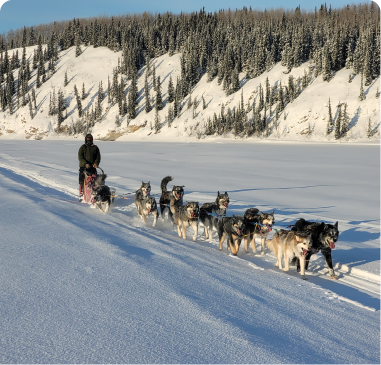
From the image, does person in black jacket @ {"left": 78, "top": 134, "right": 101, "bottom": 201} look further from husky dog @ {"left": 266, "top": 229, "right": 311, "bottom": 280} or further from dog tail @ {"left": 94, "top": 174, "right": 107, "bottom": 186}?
husky dog @ {"left": 266, "top": 229, "right": 311, "bottom": 280}

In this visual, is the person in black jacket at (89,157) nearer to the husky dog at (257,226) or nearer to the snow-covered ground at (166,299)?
the snow-covered ground at (166,299)

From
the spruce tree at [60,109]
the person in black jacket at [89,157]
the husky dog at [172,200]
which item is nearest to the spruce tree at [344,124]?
the person in black jacket at [89,157]

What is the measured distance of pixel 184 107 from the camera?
76188mm

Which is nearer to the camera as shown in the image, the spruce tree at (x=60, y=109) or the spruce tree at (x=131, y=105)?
the spruce tree at (x=131, y=105)

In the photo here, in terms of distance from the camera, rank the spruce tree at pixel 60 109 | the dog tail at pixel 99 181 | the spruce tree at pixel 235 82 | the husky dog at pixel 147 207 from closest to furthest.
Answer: the husky dog at pixel 147 207 → the dog tail at pixel 99 181 → the spruce tree at pixel 235 82 → the spruce tree at pixel 60 109

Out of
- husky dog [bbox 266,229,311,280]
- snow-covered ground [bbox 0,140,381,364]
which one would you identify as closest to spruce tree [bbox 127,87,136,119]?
snow-covered ground [bbox 0,140,381,364]

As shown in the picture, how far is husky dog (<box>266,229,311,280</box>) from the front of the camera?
215 inches

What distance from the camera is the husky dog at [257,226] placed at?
6.86 metres

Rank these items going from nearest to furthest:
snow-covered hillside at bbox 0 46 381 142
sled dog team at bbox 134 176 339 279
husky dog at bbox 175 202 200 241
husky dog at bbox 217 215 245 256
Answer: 1. sled dog team at bbox 134 176 339 279
2. husky dog at bbox 217 215 245 256
3. husky dog at bbox 175 202 200 241
4. snow-covered hillside at bbox 0 46 381 142

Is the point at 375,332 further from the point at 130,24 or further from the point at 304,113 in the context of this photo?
the point at 130,24

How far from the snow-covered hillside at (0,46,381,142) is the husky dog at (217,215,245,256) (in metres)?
49.3

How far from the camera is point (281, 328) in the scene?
348 centimetres

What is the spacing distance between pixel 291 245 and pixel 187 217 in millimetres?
2842

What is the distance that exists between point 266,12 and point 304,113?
237 feet
